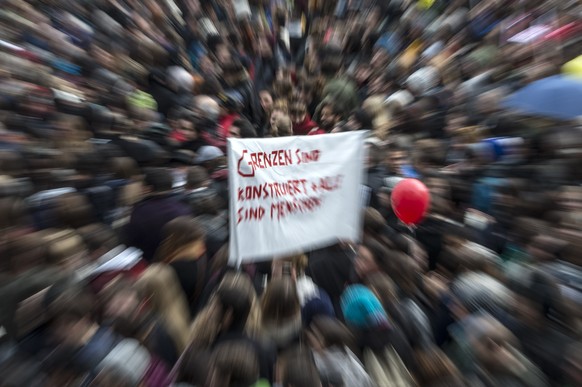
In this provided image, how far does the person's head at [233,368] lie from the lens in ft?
5.97

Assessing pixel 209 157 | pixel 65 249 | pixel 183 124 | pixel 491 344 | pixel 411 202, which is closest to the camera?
pixel 491 344

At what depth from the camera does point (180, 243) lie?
2.46 meters

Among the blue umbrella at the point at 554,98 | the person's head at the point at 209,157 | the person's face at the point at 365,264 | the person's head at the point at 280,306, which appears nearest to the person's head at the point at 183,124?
the person's head at the point at 209,157

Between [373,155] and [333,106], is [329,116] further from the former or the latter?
[373,155]

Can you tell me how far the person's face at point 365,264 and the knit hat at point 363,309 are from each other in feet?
0.58

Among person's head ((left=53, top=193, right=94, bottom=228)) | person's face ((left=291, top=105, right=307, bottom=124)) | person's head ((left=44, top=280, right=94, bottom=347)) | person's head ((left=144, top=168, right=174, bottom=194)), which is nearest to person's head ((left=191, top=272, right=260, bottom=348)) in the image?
person's head ((left=44, top=280, right=94, bottom=347))

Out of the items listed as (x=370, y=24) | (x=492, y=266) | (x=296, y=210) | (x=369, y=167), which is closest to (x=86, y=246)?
(x=296, y=210)

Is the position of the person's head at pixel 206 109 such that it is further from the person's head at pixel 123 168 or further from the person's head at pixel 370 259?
the person's head at pixel 370 259

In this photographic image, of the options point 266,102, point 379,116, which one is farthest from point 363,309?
point 266,102

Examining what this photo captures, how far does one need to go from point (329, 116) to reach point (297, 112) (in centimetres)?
48

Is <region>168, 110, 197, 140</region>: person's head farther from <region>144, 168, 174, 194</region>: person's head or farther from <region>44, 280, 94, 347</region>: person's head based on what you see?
<region>44, 280, 94, 347</region>: person's head

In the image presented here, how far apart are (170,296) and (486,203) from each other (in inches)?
107

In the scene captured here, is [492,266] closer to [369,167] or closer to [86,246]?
[369,167]

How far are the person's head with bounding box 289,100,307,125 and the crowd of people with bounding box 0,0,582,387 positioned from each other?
33 mm
